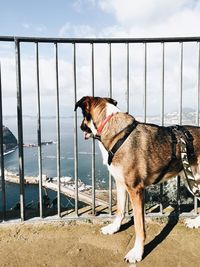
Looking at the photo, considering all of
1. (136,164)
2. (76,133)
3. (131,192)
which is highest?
(76,133)

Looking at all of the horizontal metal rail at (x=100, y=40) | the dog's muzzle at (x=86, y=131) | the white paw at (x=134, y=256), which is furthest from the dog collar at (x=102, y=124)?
the white paw at (x=134, y=256)

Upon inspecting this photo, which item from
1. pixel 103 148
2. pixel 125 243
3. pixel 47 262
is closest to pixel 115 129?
pixel 103 148

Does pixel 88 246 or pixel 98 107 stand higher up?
pixel 98 107

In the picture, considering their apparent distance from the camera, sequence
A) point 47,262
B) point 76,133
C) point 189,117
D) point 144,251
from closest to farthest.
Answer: point 47,262 < point 144,251 < point 76,133 < point 189,117

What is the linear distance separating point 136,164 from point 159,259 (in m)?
1.25

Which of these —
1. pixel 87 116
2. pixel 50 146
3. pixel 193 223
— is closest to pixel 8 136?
pixel 50 146

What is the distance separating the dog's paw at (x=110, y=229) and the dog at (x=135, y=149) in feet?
0.06

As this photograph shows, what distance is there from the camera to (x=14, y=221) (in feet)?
16.6

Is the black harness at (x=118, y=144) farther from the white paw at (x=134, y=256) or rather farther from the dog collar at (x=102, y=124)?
the white paw at (x=134, y=256)

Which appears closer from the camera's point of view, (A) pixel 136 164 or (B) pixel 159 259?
(B) pixel 159 259

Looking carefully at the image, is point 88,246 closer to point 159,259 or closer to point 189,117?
point 159,259

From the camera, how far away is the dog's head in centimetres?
440

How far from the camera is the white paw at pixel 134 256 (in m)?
3.90

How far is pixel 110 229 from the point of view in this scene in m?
4.78
